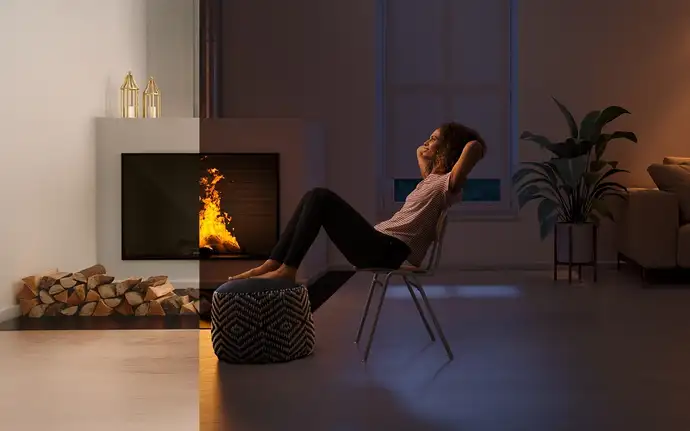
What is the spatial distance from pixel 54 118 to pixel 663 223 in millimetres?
3690

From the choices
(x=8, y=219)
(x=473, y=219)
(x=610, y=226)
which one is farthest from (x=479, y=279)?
(x=8, y=219)

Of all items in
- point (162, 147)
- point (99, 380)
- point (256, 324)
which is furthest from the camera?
point (162, 147)

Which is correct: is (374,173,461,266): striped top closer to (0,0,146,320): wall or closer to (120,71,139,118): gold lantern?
(0,0,146,320): wall

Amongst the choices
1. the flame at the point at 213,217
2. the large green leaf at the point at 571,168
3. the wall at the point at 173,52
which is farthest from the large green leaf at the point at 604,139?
the wall at the point at 173,52

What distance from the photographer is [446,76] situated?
727 centimetres

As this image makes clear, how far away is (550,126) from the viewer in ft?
23.6

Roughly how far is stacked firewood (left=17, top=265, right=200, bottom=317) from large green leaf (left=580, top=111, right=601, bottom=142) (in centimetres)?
293

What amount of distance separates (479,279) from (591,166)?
1059mm

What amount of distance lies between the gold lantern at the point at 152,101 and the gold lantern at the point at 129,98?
82mm

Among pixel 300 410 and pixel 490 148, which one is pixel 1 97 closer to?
pixel 300 410

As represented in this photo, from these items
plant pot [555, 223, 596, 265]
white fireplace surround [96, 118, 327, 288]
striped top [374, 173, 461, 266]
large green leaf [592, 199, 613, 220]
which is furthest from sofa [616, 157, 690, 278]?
striped top [374, 173, 461, 266]

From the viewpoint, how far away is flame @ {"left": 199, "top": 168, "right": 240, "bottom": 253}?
19.8 feet

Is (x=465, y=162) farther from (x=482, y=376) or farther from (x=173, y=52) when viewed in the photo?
(x=173, y=52)

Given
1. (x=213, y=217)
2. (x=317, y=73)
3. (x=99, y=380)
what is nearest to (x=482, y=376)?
(x=99, y=380)
